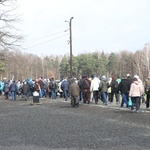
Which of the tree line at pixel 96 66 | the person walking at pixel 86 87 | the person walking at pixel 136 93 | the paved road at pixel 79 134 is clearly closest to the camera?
the paved road at pixel 79 134


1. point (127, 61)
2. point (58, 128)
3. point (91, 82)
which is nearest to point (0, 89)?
point (91, 82)

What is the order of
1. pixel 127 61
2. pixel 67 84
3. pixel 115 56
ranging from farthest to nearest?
pixel 115 56 < pixel 127 61 < pixel 67 84

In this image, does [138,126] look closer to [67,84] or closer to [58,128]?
[58,128]

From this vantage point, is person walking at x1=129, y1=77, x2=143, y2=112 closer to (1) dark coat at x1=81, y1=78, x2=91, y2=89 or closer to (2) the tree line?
(1) dark coat at x1=81, y1=78, x2=91, y2=89

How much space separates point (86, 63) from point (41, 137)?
8960 cm

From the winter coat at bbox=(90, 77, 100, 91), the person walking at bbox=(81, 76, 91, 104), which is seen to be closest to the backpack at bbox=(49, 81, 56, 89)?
the person walking at bbox=(81, 76, 91, 104)

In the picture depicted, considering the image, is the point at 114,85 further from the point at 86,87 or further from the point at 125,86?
the point at 125,86

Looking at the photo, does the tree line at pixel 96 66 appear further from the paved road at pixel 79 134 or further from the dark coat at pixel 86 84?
the paved road at pixel 79 134

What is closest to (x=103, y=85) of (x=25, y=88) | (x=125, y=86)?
(x=125, y=86)

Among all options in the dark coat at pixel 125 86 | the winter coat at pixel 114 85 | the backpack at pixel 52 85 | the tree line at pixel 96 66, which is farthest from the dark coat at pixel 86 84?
the tree line at pixel 96 66

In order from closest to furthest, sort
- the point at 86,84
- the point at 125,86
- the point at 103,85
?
the point at 125,86
the point at 103,85
the point at 86,84

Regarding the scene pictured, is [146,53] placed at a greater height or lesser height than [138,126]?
greater

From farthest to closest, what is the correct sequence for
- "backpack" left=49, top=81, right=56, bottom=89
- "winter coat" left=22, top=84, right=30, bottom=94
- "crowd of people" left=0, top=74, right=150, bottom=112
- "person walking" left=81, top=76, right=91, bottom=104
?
"winter coat" left=22, top=84, right=30, bottom=94 < "backpack" left=49, top=81, right=56, bottom=89 < "person walking" left=81, top=76, right=91, bottom=104 < "crowd of people" left=0, top=74, right=150, bottom=112

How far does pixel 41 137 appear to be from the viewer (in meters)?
9.48
